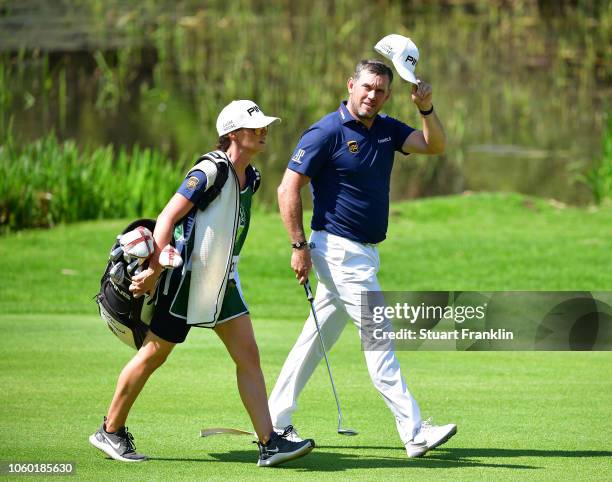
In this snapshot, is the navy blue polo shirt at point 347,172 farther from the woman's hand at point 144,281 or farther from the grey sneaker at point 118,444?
the grey sneaker at point 118,444

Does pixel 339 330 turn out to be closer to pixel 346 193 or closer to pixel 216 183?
pixel 346 193

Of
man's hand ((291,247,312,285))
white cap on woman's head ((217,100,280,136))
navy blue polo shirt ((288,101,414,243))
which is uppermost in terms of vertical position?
white cap on woman's head ((217,100,280,136))

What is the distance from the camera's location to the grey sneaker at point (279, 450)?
608 cm

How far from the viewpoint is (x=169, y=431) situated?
6656 millimetres

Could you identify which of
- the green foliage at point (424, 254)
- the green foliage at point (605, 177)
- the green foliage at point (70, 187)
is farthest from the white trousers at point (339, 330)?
the green foliage at point (605, 177)

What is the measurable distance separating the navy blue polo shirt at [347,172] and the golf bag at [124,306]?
96 centimetres

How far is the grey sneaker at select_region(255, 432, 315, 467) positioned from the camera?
608cm

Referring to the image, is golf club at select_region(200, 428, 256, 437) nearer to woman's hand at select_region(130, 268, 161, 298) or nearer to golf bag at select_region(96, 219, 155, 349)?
golf bag at select_region(96, 219, 155, 349)

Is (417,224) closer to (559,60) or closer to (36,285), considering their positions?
(36,285)

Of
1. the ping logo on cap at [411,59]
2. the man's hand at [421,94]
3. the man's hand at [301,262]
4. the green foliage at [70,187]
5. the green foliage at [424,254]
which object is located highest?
the ping logo on cap at [411,59]

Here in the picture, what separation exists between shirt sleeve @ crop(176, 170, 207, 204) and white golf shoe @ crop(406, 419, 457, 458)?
4.87ft

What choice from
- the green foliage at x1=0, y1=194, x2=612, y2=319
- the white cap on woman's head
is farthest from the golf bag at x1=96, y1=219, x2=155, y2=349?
the green foliage at x1=0, y1=194, x2=612, y2=319

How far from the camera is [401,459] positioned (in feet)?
20.7

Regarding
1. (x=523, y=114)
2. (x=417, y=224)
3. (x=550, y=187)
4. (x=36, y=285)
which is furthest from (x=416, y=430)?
(x=523, y=114)
